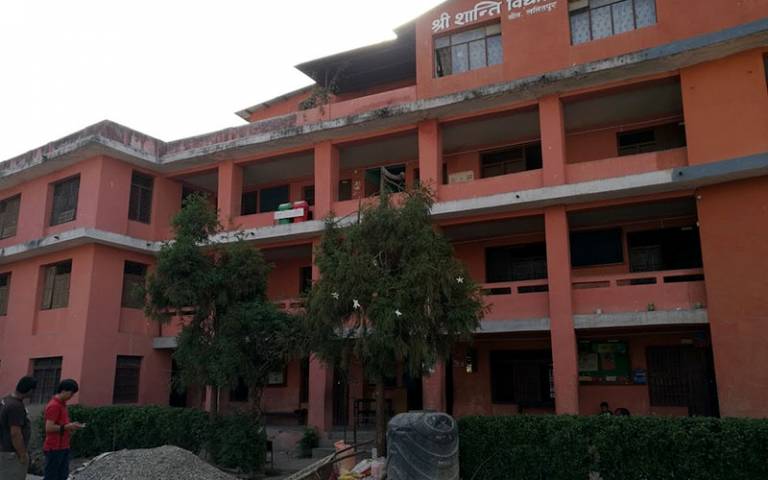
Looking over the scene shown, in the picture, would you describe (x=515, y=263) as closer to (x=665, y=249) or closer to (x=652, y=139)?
(x=665, y=249)

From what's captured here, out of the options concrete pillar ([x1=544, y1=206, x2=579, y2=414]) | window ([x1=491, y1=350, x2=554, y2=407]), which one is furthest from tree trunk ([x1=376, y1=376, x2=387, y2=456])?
window ([x1=491, y1=350, x2=554, y2=407])

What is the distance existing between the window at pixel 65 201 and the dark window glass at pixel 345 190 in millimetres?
8256

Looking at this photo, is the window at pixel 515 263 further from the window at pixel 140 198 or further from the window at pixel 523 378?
the window at pixel 140 198

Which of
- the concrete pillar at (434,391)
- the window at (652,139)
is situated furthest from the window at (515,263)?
the concrete pillar at (434,391)

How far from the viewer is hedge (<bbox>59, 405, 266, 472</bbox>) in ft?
45.0

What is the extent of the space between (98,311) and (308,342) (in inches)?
349

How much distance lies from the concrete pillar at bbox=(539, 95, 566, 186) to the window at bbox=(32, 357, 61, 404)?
15.1 m

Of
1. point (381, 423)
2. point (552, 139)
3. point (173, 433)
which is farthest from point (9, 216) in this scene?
point (552, 139)

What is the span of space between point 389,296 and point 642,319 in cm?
645

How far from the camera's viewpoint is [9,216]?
2317 centimetres

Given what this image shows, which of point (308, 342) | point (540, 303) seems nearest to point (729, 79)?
point (540, 303)

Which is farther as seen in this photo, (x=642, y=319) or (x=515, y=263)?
(x=515, y=263)

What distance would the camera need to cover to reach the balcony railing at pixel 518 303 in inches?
628

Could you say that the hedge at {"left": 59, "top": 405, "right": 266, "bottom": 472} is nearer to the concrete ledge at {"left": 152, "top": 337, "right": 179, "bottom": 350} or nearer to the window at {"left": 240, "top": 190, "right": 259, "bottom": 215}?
the concrete ledge at {"left": 152, "top": 337, "right": 179, "bottom": 350}
